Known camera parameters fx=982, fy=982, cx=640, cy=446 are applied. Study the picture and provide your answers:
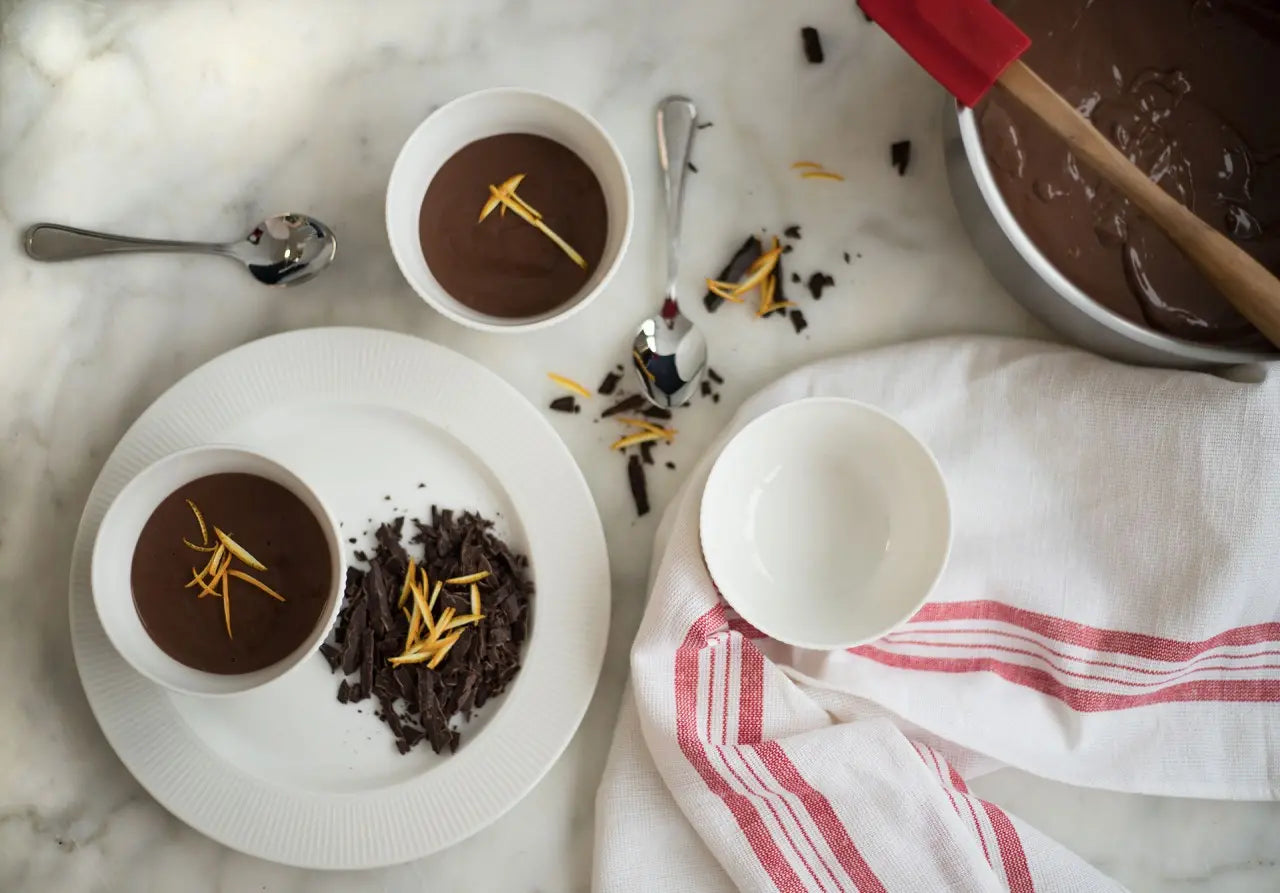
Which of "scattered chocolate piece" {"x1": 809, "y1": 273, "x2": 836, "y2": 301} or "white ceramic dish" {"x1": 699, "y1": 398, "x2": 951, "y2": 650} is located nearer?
"white ceramic dish" {"x1": 699, "y1": 398, "x2": 951, "y2": 650}

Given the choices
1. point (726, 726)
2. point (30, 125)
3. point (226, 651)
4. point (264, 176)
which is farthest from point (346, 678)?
point (30, 125)

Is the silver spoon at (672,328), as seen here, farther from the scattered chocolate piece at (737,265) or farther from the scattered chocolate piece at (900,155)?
the scattered chocolate piece at (900,155)

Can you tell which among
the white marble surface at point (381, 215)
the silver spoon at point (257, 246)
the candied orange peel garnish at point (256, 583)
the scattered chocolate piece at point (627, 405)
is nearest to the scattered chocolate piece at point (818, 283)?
the white marble surface at point (381, 215)

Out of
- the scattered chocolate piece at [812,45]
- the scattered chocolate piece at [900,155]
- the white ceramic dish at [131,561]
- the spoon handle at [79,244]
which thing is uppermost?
the scattered chocolate piece at [812,45]

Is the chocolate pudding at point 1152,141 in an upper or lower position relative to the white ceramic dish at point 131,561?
upper

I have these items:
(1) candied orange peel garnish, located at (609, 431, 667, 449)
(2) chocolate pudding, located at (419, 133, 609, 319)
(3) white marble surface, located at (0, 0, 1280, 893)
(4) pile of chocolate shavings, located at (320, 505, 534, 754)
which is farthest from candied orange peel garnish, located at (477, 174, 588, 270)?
(4) pile of chocolate shavings, located at (320, 505, 534, 754)

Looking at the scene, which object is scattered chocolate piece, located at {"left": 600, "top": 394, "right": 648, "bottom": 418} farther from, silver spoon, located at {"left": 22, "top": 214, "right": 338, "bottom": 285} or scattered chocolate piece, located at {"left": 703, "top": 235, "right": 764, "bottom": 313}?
silver spoon, located at {"left": 22, "top": 214, "right": 338, "bottom": 285}
